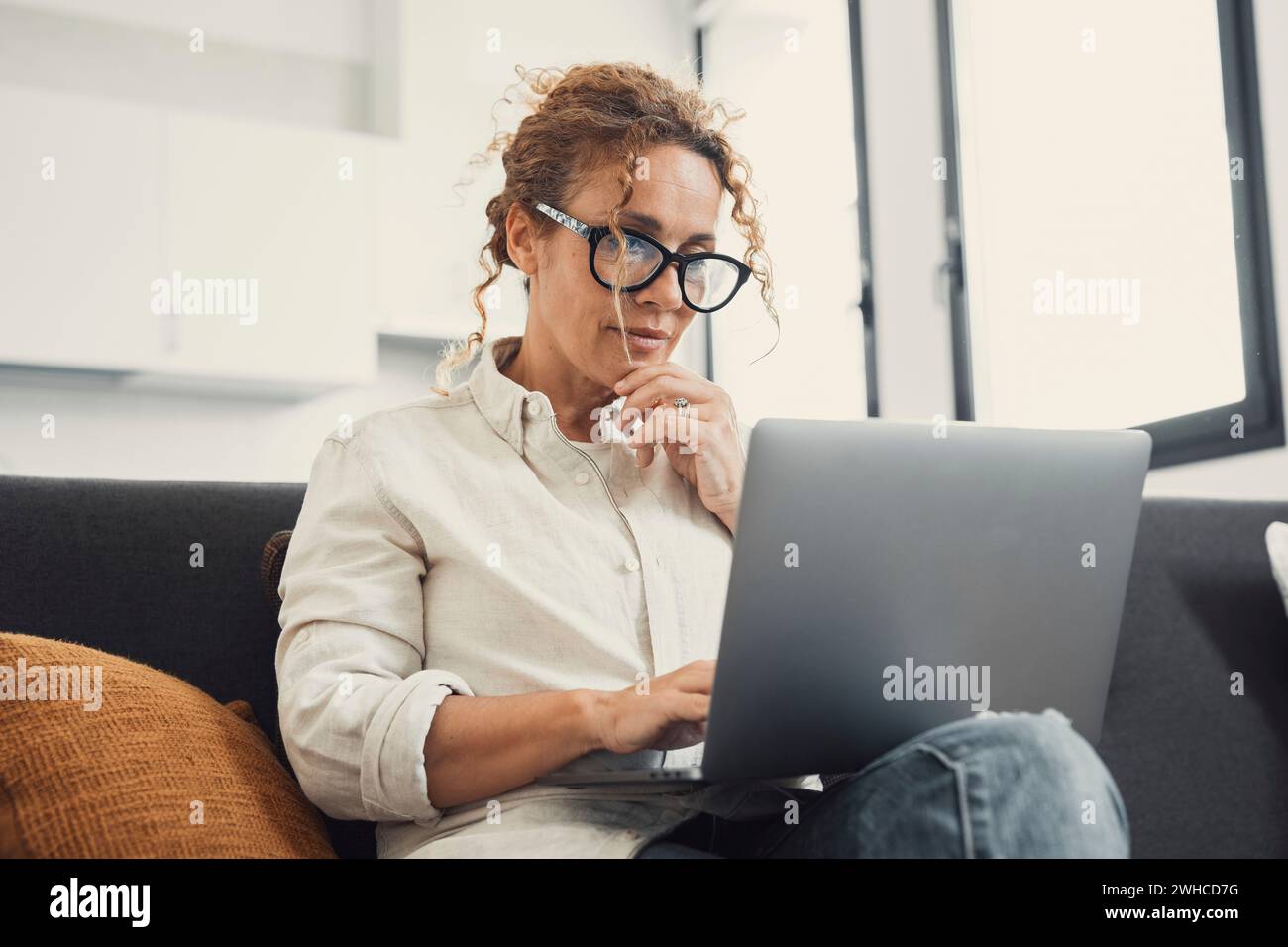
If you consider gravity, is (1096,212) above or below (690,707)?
above

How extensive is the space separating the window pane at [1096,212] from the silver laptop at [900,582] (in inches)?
48.0

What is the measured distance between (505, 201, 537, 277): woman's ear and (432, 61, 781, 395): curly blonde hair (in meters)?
0.01

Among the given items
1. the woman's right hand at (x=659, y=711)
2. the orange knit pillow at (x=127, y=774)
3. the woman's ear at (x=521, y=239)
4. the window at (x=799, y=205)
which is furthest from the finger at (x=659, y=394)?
the window at (x=799, y=205)

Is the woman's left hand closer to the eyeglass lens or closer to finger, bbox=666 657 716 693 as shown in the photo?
the eyeglass lens

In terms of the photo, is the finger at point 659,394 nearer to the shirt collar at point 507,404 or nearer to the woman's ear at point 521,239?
the shirt collar at point 507,404

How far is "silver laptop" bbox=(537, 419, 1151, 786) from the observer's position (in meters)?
0.80

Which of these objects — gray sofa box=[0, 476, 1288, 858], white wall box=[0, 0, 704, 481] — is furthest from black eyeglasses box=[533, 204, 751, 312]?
white wall box=[0, 0, 704, 481]

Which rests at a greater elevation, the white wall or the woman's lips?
the white wall

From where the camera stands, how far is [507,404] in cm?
121

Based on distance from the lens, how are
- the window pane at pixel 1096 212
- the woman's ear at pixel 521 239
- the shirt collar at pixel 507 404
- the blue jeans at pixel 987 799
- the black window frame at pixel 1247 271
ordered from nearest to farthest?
the blue jeans at pixel 987 799
the shirt collar at pixel 507 404
the woman's ear at pixel 521 239
the black window frame at pixel 1247 271
the window pane at pixel 1096 212

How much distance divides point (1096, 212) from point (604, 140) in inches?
59.3

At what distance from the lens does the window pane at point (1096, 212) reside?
2.08 m

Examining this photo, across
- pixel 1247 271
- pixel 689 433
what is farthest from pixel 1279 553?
pixel 689 433

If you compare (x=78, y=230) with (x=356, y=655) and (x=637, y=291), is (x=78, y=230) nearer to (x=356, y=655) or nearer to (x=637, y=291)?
(x=637, y=291)
